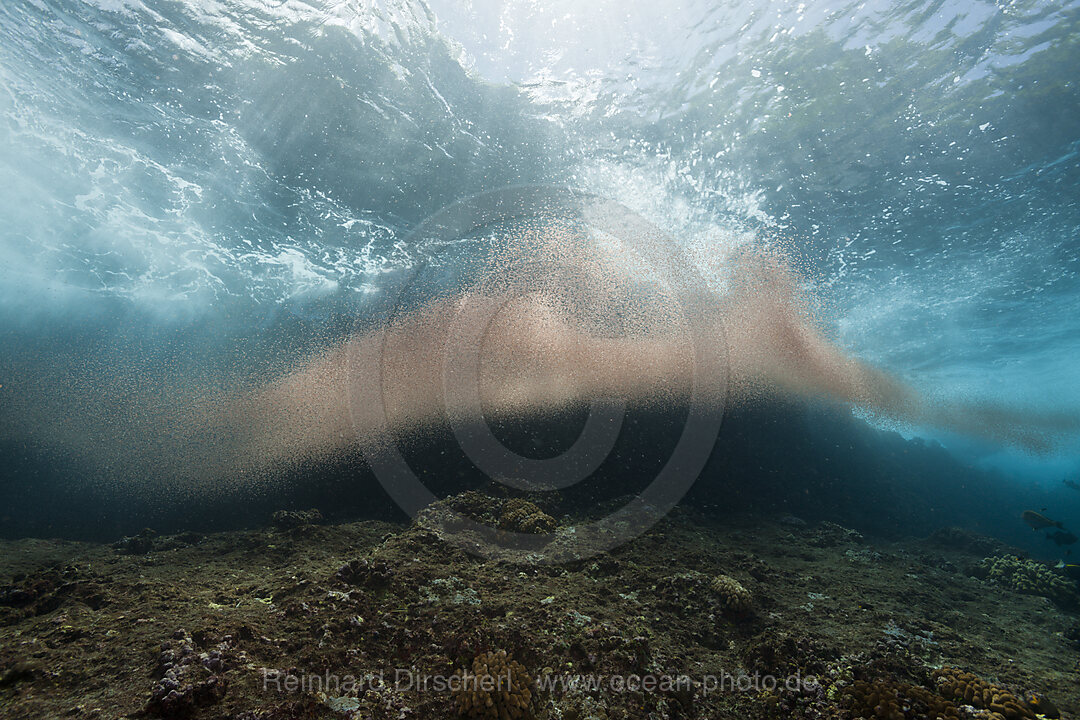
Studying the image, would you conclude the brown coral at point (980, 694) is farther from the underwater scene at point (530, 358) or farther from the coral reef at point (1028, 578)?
the coral reef at point (1028, 578)

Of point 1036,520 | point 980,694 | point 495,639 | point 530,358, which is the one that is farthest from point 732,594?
point 1036,520

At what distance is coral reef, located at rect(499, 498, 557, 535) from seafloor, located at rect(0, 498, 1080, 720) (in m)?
1.23

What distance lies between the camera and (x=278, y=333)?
2903cm

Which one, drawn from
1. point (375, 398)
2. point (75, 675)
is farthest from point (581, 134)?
point (75, 675)

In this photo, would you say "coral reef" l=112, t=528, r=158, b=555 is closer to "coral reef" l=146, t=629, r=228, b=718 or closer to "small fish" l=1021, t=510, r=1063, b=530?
"coral reef" l=146, t=629, r=228, b=718

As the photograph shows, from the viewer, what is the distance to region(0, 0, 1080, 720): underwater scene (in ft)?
15.2

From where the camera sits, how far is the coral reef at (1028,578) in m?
9.38

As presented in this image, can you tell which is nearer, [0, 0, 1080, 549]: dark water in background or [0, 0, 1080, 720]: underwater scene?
[0, 0, 1080, 720]: underwater scene

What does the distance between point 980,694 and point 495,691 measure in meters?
5.17

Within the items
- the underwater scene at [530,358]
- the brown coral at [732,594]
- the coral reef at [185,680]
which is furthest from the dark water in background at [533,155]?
the coral reef at [185,680]

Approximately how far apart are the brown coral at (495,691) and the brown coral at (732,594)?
3447 millimetres

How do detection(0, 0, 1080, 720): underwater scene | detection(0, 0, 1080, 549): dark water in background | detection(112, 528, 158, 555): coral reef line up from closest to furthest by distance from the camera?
detection(0, 0, 1080, 720): underwater scene
detection(112, 528, 158, 555): coral reef
detection(0, 0, 1080, 549): dark water in background

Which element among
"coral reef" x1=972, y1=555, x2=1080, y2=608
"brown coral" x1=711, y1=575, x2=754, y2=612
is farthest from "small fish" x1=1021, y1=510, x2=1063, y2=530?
"brown coral" x1=711, y1=575, x2=754, y2=612

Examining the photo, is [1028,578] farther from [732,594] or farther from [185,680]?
[185,680]
